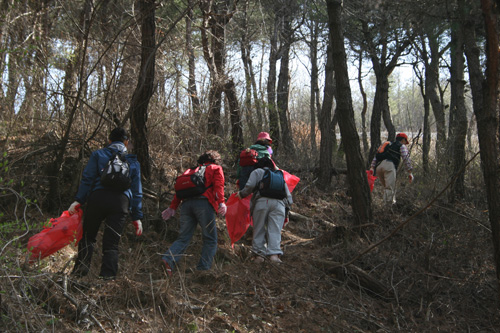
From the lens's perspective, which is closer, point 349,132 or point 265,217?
point 265,217

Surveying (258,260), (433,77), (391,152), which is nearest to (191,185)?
(258,260)

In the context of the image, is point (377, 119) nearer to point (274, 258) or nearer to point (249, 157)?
point (249, 157)

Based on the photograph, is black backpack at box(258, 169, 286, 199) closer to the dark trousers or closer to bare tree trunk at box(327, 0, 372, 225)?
bare tree trunk at box(327, 0, 372, 225)

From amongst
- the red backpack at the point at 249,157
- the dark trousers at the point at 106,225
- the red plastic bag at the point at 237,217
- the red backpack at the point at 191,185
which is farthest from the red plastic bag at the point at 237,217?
the dark trousers at the point at 106,225

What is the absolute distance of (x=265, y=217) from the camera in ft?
19.5

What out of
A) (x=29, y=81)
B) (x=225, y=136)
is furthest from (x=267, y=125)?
(x=29, y=81)

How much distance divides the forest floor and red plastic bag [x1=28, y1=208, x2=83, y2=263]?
0.60ft

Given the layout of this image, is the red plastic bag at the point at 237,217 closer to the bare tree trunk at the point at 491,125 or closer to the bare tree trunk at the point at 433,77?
the bare tree trunk at the point at 491,125

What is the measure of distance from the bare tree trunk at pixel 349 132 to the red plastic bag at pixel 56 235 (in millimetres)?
4151

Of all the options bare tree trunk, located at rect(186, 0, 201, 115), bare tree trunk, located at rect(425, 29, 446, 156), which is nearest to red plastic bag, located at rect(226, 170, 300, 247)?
bare tree trunk, located at rect(186, 0, 201, 115)

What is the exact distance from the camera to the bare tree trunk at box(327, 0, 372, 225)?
6.65 m

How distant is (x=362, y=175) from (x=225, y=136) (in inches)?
153

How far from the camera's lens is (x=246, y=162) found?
21.2 ft

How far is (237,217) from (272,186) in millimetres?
747
